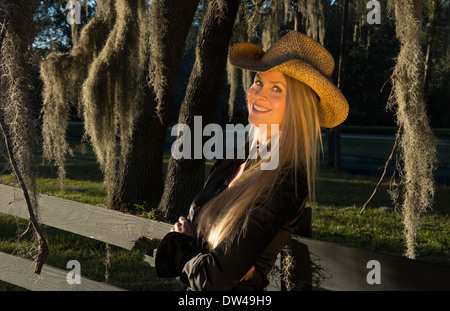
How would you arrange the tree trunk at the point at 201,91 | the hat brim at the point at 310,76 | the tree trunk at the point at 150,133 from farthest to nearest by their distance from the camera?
the tree trunk at the point at 150,133
the tree trunk at the point at 201,91
the hat brim at the point at 310,76

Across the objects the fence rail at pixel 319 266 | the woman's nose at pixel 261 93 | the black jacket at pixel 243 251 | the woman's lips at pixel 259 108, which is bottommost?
the fence rail at pixel 319 266

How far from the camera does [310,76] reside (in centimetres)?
167

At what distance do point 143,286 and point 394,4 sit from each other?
2964 millimetres

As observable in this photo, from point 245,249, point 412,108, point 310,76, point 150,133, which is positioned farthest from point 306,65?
point 150,133

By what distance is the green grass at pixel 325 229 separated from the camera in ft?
14.7

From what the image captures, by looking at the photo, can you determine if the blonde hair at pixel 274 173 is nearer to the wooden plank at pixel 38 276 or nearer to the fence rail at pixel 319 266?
the fence rail at pixel 319 266

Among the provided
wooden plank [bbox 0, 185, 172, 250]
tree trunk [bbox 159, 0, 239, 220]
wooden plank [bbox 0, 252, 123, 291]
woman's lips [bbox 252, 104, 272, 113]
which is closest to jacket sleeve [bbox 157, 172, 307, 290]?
woman's lips [bbox 252, 104, 272, 113]

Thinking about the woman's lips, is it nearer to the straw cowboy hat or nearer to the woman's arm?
the straw cowboy hat

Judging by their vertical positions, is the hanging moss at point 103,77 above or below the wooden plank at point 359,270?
above

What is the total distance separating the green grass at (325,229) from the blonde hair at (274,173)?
100 centimetres

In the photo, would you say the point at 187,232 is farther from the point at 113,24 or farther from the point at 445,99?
the point at 445,99

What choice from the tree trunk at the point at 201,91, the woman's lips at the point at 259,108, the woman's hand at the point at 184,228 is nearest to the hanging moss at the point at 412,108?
the woman's lips at the point at 259,108

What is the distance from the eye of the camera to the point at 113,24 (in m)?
4.58
